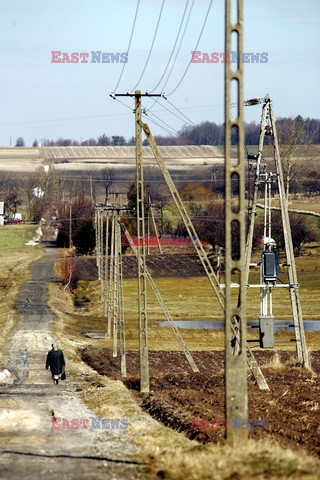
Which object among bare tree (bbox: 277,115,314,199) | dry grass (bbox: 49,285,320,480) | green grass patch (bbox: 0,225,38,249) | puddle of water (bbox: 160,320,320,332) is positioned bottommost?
puddle of water (bbox: 160,320,320,332)

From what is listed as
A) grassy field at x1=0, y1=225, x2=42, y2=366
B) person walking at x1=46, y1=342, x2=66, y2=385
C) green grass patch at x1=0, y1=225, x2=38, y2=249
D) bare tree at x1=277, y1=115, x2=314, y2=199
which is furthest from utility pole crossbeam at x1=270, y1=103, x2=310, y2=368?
green grass patch at x1=0, y1=225, x2=38, y2=249

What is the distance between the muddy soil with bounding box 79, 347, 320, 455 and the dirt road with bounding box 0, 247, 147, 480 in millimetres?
1687

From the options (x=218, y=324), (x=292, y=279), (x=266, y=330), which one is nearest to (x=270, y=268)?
(x=292, y=279)

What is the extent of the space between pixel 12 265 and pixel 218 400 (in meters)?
81.1

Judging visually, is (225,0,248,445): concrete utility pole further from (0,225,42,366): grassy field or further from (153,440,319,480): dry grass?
(0,225,42,366): grassy field

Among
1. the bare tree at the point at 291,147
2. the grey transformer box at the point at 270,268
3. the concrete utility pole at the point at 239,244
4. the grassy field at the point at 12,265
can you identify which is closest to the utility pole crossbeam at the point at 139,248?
the grey transformer box at the point at 270,268

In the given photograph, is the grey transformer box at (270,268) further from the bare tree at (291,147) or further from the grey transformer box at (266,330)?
the bare tree at (291,147)

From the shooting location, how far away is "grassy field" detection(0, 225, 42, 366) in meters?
63.8

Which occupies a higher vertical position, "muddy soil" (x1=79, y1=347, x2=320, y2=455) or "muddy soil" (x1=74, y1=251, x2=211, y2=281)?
"muddy soil" (x1=79, y1=347, x2=320, y2=455)

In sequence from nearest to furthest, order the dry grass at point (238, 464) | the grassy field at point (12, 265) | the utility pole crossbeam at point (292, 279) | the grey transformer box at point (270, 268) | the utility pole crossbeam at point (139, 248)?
the dry grass at point (238, 464) < the utility pole crossbeam at point (139, 248) < the grey transformer box at point (270, 268) < the utility pole crossbeam at point (292, 279) < the grassy field at point (12, 265)

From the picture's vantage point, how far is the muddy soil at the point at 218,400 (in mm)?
18750

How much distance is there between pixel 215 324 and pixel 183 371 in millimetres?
29389

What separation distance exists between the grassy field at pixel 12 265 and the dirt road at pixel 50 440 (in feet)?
62.9

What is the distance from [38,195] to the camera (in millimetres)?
170000
